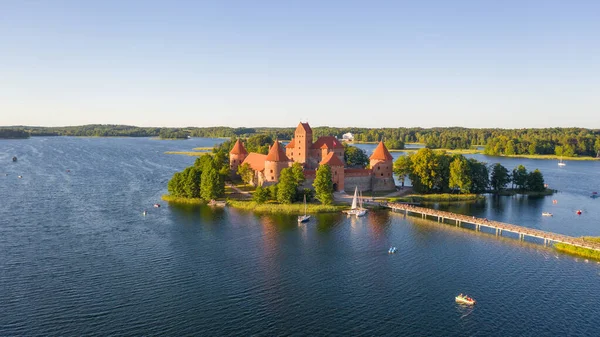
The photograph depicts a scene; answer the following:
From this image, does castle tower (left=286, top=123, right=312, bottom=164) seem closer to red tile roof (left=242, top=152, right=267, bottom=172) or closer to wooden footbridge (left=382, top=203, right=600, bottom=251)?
red tile roof (left=242, top=152, right=267, bottom=172)

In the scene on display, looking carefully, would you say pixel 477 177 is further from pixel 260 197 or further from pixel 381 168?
pixel 260 197

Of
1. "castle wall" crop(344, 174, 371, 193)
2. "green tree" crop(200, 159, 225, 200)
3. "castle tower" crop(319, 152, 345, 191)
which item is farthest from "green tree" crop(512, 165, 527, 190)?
"green tree" crop(200, 159, 225, 200)

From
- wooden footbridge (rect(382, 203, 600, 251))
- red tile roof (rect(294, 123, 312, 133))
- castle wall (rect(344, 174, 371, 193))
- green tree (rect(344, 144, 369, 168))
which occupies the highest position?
red tile roof (rect(294, 123, 312, 133))

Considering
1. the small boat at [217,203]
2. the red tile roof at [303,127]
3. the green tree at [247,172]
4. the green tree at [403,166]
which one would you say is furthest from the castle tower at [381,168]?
the small boat at [217,203]

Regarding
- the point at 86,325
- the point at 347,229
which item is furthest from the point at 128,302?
the point at 347,229

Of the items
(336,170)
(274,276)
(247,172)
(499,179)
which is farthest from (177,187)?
(499,179)

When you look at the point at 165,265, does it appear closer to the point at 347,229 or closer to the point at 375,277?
the point at 375,277

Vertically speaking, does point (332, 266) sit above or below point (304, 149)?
below
